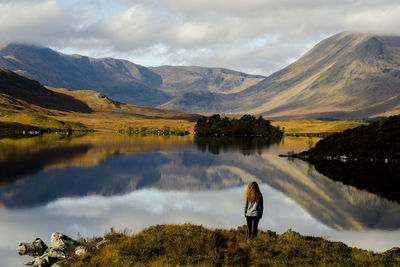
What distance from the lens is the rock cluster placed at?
23562mm

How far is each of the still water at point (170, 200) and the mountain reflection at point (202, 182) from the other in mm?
135

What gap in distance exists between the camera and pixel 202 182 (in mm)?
65625

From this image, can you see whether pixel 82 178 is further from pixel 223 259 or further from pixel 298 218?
pixel 223 259

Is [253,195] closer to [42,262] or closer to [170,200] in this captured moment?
[42,262]

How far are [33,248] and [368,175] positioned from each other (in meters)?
55.7

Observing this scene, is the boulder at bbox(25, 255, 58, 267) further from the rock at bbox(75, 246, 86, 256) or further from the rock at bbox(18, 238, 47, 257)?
the rock at bbox(18, 238, 47, 257)

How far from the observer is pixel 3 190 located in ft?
165

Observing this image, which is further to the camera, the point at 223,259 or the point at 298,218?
the point at 298,218

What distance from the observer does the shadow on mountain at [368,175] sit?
180 feet

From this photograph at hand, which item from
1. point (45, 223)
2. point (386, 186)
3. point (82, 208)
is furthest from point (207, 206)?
point (386, 186)

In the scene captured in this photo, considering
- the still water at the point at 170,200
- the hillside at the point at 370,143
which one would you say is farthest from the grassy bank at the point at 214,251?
the hillside at the point at 370,143

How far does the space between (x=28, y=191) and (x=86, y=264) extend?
34.7 metres

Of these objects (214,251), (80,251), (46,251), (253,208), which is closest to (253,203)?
(253,208)

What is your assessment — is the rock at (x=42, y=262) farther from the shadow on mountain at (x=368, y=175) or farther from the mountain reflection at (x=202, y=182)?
the shadow on mountain at (x=368, y=175)
